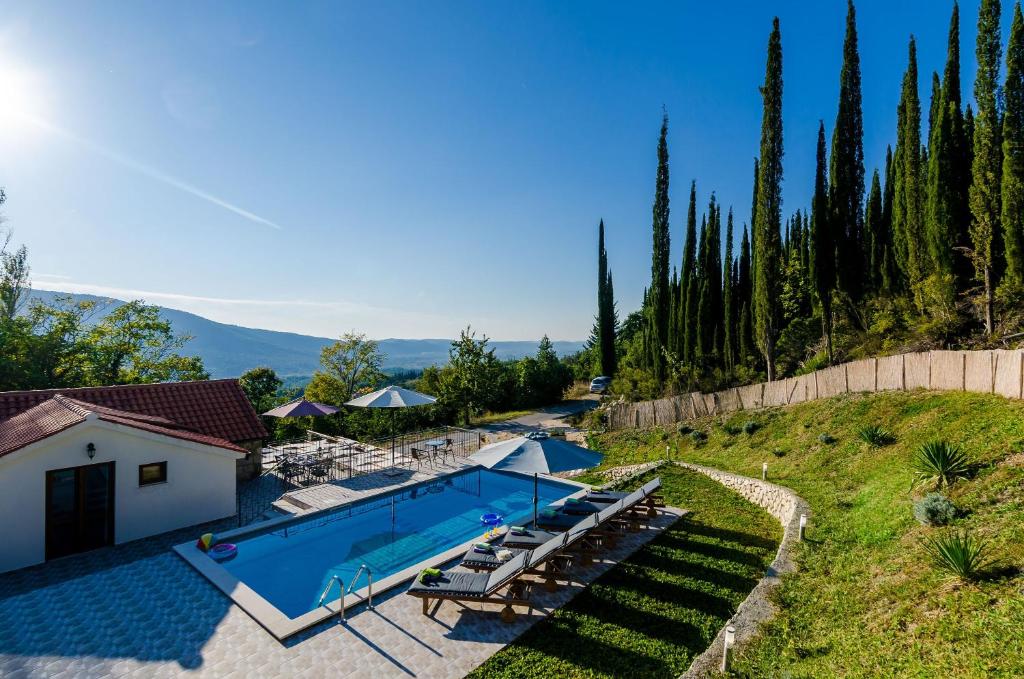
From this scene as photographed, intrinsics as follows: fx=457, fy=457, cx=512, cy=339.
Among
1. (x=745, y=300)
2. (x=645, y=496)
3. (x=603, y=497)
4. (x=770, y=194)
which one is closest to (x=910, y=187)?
(x=770, y=194)

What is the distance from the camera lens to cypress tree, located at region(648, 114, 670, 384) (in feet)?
103

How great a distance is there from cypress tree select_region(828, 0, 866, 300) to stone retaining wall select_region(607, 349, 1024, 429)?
8.70 metres

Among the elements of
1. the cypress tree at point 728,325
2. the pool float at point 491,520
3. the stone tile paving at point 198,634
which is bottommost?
the pool float at point 491,520

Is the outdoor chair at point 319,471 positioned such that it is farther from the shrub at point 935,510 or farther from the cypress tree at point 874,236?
the cypress tree at point 874,236

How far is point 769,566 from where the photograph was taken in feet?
25.7

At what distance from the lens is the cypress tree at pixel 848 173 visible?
21.9 m

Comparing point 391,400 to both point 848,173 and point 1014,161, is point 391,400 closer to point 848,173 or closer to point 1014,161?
point 1014,161

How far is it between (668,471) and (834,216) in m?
15.9

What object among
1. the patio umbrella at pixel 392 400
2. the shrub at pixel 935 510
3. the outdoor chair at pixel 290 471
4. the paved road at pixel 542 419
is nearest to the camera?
the shrub at pixel 935 510

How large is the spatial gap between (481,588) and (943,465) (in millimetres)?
7887

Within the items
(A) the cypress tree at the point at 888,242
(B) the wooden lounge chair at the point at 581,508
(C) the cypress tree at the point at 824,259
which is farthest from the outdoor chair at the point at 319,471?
(A) the cypress tree at the point at 888,242

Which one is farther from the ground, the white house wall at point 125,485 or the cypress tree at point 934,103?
the cypress tree at point 934,103

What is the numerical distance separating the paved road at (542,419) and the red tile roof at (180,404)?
1384cm

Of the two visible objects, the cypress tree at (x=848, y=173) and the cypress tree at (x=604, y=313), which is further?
the cypress tree at (x=604, y=313)
